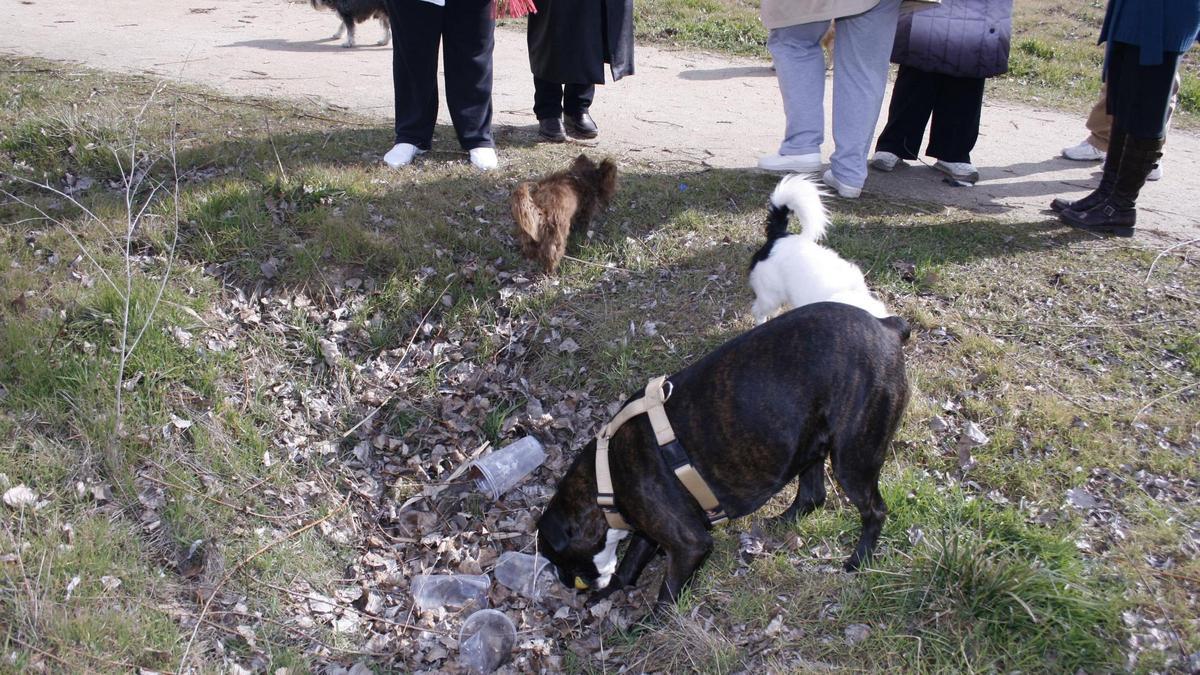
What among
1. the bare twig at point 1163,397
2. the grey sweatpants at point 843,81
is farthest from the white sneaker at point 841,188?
the bare twig at point 1163,397

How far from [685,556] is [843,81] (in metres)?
3.51

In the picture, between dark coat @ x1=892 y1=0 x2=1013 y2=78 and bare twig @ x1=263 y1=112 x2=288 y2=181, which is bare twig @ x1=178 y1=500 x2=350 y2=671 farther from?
dark coat @ x1=892 y1=0 x2=1013 y2=78

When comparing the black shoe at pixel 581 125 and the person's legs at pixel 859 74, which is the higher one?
the person's legs at pixel 859 74

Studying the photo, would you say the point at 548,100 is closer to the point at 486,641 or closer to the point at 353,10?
the point at 353,10

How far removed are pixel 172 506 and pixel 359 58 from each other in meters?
6.44

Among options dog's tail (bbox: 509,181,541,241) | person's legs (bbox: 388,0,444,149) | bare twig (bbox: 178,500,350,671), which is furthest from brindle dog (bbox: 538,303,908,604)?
person's legs (bbox: 388,0,444,149)

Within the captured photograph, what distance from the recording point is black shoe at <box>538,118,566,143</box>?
6.64 m

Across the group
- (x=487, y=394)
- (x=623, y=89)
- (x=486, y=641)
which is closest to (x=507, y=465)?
(x=487, y=394)

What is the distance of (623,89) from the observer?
26.5 feet

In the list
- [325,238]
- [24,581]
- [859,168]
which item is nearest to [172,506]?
[24,581]

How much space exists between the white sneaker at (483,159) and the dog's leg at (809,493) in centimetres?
338

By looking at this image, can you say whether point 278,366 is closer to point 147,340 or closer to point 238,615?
point 147,340

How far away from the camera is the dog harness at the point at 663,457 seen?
329cm

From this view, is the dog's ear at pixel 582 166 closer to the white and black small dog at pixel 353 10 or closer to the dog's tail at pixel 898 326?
the dog's tail at pixel 898 326
